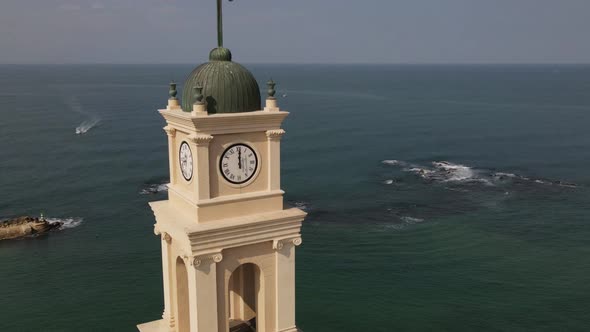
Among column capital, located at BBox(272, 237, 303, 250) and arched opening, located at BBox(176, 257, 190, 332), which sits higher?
column capital, located at BBox(272, 237, 303, 250)

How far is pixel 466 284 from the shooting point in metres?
51.3

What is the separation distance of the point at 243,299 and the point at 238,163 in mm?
5556

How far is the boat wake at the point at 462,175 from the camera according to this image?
291 feet

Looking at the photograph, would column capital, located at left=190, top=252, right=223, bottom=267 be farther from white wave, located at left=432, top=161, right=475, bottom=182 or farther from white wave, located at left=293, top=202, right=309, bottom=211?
white wave, located at left=432, top=161, right=475, bottom=182

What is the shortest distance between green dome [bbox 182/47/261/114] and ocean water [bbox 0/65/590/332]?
109ft

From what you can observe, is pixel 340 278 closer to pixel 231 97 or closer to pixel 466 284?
pixel 466 284

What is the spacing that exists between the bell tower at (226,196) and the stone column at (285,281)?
29 millimetres

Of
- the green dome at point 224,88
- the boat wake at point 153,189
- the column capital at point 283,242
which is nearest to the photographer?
the green dome at point 224,88

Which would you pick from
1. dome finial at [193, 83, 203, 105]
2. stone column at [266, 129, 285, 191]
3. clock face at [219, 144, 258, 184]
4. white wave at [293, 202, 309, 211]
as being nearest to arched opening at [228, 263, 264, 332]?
stone column at [266, 129, 285, 191]

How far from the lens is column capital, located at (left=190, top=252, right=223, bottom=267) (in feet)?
47.8

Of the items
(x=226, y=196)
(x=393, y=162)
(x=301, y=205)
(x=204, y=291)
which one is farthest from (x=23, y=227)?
(x=393, y=162)

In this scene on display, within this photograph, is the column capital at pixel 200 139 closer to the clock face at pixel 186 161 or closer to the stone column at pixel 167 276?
the clock face at pixel 186 161

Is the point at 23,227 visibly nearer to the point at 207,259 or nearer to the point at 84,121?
the point at 207,259
